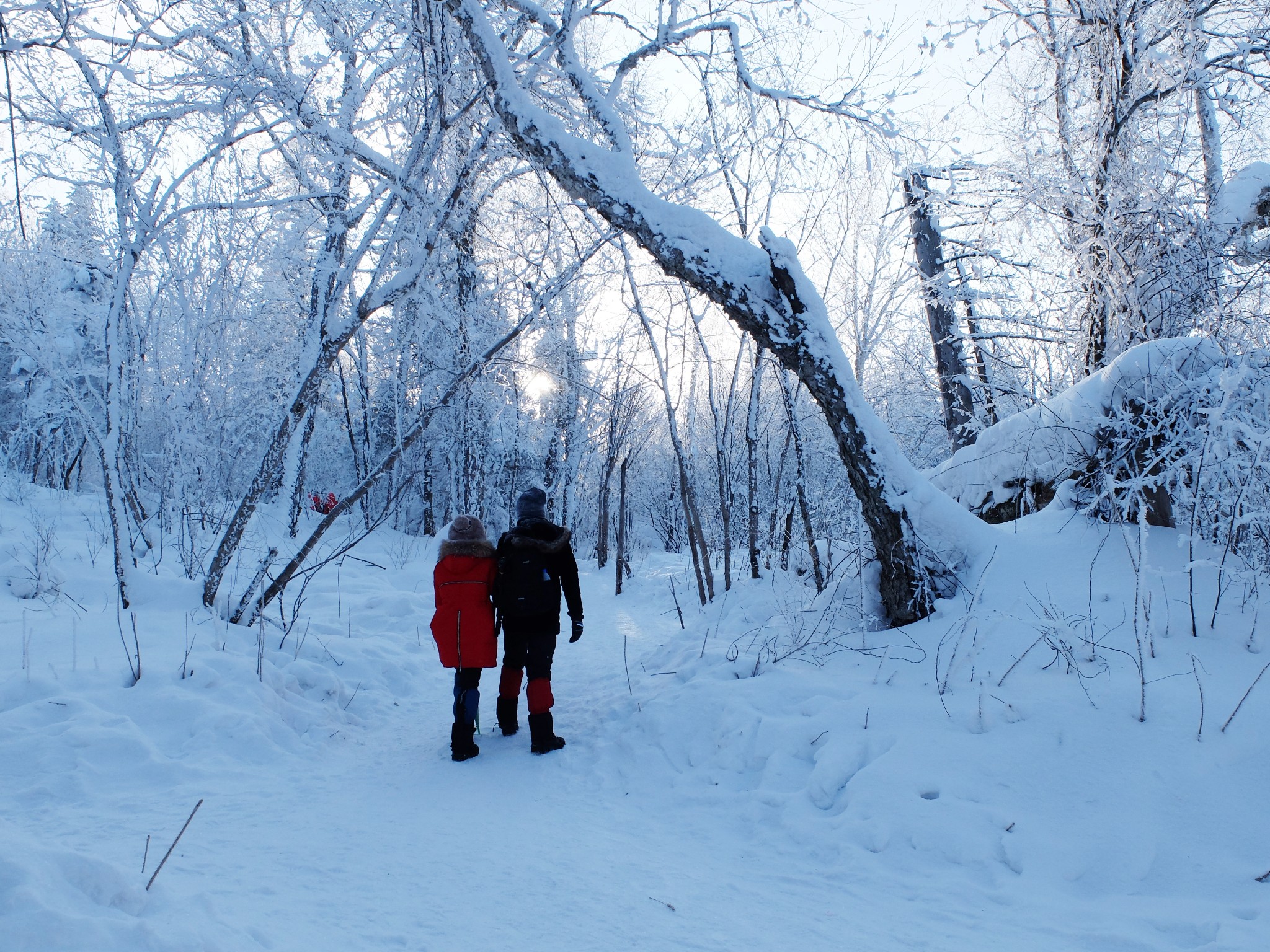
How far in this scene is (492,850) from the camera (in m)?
2.63

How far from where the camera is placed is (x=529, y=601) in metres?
4.40

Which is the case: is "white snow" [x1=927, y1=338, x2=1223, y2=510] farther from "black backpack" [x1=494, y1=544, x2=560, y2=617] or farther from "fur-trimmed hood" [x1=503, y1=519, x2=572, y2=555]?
"black backpack" [x1=494, y1=544, x2=560, y2=617]

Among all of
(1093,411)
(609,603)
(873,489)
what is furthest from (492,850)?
(609,603)

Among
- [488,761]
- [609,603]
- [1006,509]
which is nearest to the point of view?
[488,761]

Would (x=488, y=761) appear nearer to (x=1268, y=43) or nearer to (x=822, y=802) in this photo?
(x=822, y=802)

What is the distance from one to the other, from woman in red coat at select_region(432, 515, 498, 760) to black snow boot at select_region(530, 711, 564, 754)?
1.12 feet

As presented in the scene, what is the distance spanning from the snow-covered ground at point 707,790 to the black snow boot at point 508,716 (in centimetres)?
9

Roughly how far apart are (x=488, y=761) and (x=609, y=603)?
8073mm

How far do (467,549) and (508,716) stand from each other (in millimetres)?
1151

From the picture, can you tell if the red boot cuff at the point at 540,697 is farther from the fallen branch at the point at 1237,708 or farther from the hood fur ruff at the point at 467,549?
the fallen branch at the point at 1237,708

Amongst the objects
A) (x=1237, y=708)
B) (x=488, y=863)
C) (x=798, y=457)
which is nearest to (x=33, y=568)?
(x=488, y=863)

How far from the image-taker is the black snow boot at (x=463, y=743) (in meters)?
3.95

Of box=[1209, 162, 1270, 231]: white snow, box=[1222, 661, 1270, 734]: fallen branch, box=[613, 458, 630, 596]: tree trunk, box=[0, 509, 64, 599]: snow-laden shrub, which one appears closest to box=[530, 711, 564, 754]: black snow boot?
box=[1222, 661, 1270, 734]: fallen branch

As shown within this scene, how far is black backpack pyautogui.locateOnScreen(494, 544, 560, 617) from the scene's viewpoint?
440 centimetres
